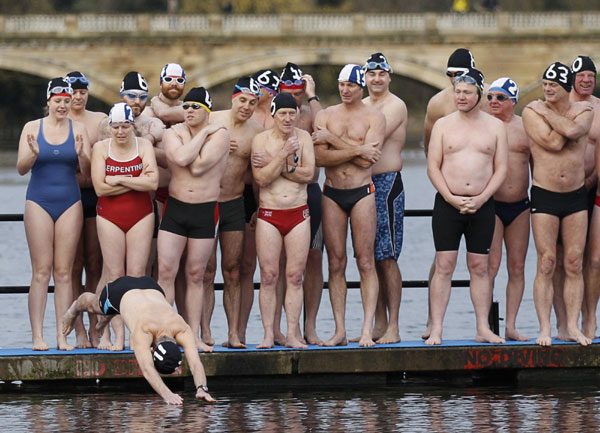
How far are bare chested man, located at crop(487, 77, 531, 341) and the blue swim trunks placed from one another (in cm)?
77

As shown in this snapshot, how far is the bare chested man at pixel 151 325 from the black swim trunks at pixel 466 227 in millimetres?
2312

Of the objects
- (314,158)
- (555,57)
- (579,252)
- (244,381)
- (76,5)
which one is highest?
(76,5)

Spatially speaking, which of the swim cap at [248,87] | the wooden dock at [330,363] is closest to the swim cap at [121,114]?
the swim cap at [248,87]

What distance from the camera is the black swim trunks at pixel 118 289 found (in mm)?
10734

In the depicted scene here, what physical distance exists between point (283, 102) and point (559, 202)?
2.28m

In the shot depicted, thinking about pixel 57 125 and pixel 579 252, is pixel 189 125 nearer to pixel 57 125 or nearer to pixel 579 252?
pixel 57 125

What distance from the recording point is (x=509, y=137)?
12023 mm

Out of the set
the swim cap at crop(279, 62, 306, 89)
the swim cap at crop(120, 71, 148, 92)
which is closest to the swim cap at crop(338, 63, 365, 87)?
the swim cap at crop(279, 62, 306, 89)

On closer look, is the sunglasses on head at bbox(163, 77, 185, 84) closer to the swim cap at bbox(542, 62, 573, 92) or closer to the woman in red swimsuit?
the woman in red swimsuit

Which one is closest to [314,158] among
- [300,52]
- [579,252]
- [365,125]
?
[365,125]

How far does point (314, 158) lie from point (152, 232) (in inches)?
53.4

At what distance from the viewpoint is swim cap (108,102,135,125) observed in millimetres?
11281

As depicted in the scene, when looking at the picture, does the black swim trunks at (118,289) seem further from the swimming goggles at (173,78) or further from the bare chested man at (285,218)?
the swimming goggles at (173,78)

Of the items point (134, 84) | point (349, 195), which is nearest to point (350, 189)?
point (349, 195)
